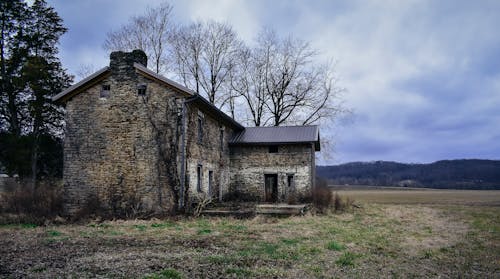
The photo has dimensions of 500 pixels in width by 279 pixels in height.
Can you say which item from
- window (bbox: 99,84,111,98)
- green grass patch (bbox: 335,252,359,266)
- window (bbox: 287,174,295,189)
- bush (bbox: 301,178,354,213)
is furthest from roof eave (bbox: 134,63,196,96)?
green grass patch (bbox: 335,252,359,266)

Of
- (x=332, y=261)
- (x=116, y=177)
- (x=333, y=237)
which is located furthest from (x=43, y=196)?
(x=332, y=261)

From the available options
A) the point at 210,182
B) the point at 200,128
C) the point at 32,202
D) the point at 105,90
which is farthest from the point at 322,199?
the point at 32,202

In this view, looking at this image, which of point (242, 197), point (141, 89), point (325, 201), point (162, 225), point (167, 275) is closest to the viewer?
point (167, 275)

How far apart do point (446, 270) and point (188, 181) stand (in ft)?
37.0

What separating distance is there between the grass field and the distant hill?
182ft

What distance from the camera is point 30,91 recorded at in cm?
2423

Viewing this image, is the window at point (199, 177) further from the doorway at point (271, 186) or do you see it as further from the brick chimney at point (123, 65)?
the doorway at point (271, 186)

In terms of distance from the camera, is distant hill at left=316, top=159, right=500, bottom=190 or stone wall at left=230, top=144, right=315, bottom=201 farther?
distant hill at left=316, top=159, right=500, bottom=190

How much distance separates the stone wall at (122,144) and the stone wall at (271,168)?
8041 millimetres

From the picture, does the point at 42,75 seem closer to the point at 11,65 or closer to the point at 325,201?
the point at 11,65

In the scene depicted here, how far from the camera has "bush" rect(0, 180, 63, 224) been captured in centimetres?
1595

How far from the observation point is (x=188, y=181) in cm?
1669

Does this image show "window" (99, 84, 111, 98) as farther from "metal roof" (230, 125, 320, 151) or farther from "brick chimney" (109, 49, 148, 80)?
"metal roof" (230, 125, 320, 151)

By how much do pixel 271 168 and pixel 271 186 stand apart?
3.67 ft
